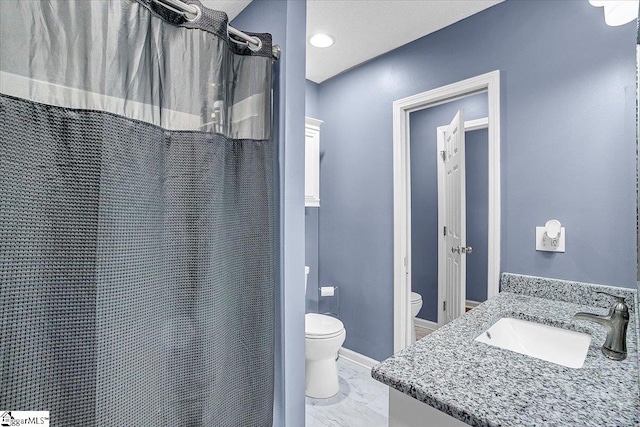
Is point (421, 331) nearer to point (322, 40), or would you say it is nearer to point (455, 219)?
point (455, 219)

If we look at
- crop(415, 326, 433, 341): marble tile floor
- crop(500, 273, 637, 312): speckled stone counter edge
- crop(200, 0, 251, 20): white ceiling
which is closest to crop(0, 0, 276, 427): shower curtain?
crop(200, 0, 251, 20): white ceiling

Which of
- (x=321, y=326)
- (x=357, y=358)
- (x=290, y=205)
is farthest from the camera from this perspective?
(x=357, y=358)

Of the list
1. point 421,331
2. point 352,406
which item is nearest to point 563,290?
point 352,406

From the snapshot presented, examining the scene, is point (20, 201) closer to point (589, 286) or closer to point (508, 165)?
point (508, 165)

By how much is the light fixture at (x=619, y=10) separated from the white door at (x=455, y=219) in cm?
90

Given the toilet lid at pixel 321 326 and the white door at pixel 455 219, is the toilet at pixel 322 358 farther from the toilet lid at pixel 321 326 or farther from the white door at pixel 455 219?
the white door at pixel 455 219

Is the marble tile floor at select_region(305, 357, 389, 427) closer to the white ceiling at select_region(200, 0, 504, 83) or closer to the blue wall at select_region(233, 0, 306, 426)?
the blue wall at select_region(233, 0, 306, 426)

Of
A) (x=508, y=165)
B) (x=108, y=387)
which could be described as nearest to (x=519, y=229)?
(x=508, y=165)

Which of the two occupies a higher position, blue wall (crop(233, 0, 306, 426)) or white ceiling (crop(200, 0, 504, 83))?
white ceiling (crop(200, 0, 504, 83))

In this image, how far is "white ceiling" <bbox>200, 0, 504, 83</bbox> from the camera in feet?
5.95

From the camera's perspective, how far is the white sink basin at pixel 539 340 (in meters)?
1.17

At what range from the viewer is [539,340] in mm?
1271

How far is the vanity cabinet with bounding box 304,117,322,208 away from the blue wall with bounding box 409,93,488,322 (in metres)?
1.27

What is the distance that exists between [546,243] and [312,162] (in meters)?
1.75
